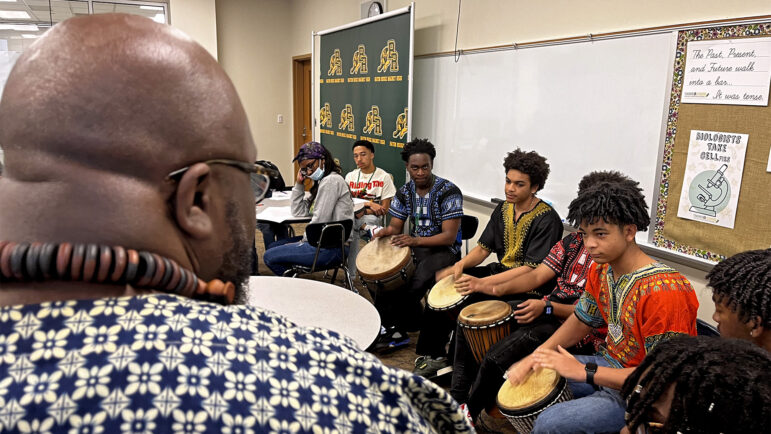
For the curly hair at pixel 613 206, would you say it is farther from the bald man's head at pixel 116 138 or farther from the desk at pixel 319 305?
the bald man's head at pixel 116 138

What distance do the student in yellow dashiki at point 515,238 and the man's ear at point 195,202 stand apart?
95.2 inches

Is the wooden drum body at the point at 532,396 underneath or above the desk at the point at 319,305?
underneath

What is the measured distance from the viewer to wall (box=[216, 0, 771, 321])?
10.0 ft

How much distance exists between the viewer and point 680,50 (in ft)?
9.73

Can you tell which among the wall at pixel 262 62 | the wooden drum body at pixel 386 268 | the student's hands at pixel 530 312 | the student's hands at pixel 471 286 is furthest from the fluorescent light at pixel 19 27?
the student's hands at pixel 530 312

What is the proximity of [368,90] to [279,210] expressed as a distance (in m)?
2.16

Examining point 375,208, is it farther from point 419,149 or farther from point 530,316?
point 530,316

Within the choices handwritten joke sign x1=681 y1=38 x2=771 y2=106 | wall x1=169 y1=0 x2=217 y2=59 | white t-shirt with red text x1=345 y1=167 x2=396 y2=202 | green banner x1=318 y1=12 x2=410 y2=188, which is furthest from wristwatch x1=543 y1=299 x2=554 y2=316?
wall x1=169 y1=0 x2=217 y2=59

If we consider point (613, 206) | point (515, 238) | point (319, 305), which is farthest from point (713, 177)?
point (319, 305)

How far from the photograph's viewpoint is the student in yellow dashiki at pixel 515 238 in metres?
2.97

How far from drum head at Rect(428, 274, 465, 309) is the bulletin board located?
126cm

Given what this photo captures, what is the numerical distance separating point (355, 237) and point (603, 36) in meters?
2.37

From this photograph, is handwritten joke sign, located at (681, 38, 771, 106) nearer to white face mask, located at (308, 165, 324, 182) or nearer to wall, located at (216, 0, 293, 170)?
white face mask, located at (308, 165, 324, 182)

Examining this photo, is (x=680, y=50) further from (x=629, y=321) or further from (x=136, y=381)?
Answer: (x=136, y=381)
